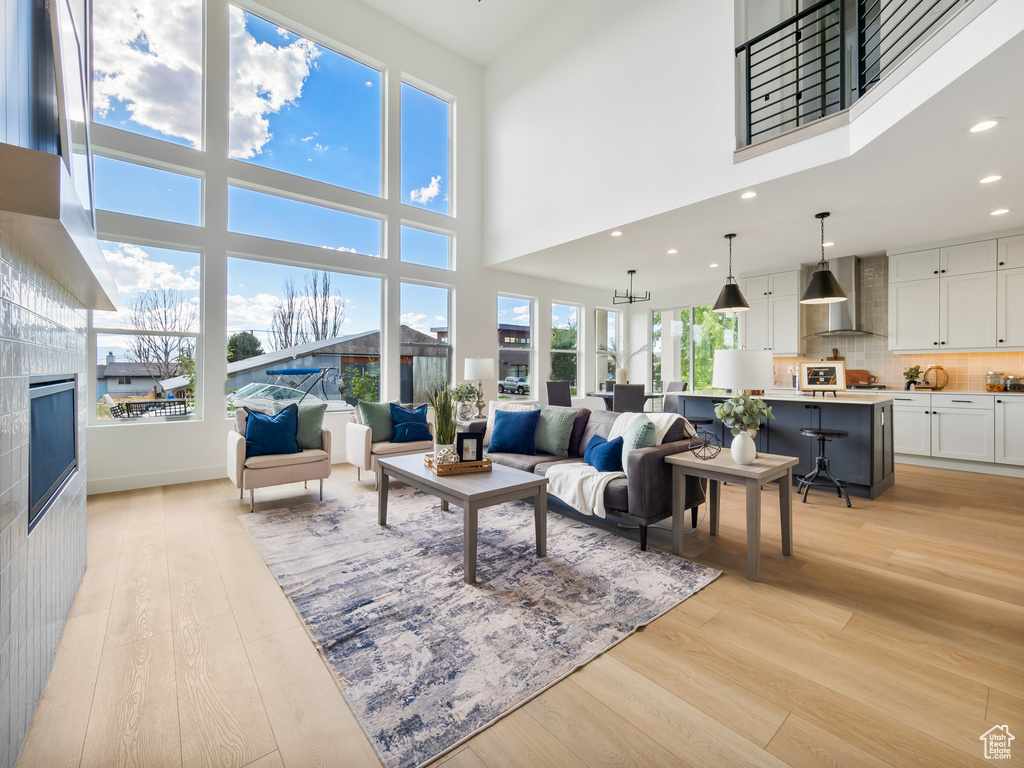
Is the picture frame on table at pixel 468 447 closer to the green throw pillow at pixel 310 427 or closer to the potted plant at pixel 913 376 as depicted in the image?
the green throw pillow at pixel 310 427

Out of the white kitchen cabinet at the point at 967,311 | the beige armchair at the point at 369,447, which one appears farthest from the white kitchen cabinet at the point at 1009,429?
the beige armchair at the point at 369,447

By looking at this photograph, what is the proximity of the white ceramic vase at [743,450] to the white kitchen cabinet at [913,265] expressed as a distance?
4852 millimetres

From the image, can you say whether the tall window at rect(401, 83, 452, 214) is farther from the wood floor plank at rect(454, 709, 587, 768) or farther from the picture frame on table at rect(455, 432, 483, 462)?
the wood floor plank at rect(454, 709, 587, 768)

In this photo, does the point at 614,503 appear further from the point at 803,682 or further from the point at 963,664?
the point at 963,664

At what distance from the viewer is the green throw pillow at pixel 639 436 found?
3.06 m

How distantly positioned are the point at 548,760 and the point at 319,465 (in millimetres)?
3277

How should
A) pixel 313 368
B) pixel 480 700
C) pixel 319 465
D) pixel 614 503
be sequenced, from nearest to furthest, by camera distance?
pixel 480 700
pixel 614 503
pixel 319 465
pixel 313 368

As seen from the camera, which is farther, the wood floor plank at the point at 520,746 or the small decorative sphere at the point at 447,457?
the small decorative sphere at the point at 447,457

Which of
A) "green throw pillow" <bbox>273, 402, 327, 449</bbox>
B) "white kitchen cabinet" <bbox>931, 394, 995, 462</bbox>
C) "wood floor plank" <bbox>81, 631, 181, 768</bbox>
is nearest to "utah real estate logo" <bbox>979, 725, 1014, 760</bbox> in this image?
"wood floor plank" <bbox>81, 631, 181, 768</bbox>

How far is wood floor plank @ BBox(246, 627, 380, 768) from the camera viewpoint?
137 cm

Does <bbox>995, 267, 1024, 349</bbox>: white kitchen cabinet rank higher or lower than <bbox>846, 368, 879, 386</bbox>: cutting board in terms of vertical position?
higher

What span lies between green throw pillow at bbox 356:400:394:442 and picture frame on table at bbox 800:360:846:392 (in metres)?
4.31

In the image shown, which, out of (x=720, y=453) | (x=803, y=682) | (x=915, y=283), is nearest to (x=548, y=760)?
(x=803, y=682)

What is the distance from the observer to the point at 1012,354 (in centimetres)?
519
